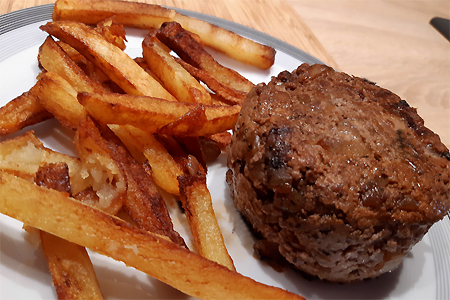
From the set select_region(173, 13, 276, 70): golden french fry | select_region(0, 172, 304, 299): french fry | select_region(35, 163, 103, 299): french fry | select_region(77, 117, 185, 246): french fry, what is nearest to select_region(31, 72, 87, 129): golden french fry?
select_region(77, 117, 185, 246): french fry

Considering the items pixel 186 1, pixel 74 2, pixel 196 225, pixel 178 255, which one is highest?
pixel 74 2

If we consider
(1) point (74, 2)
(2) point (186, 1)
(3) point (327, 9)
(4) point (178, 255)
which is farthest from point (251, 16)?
(4) point (178, 255)

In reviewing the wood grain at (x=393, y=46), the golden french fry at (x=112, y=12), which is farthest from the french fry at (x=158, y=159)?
the wood grain at (x=393, y=46)

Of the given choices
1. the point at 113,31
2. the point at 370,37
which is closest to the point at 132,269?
the point at 113,31

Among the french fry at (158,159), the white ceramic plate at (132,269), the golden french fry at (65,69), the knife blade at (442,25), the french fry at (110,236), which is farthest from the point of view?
the knife blade at (442,25)

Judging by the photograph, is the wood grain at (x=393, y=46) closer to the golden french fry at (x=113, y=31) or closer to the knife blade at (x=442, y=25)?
the knife blade at (x=442, y=25)

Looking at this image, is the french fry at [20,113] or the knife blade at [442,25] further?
the knife blade at [442,25]

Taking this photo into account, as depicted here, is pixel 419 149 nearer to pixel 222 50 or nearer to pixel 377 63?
pixel 222 50

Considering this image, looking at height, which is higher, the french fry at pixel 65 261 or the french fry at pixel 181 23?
the french fry at pixel 181 23
